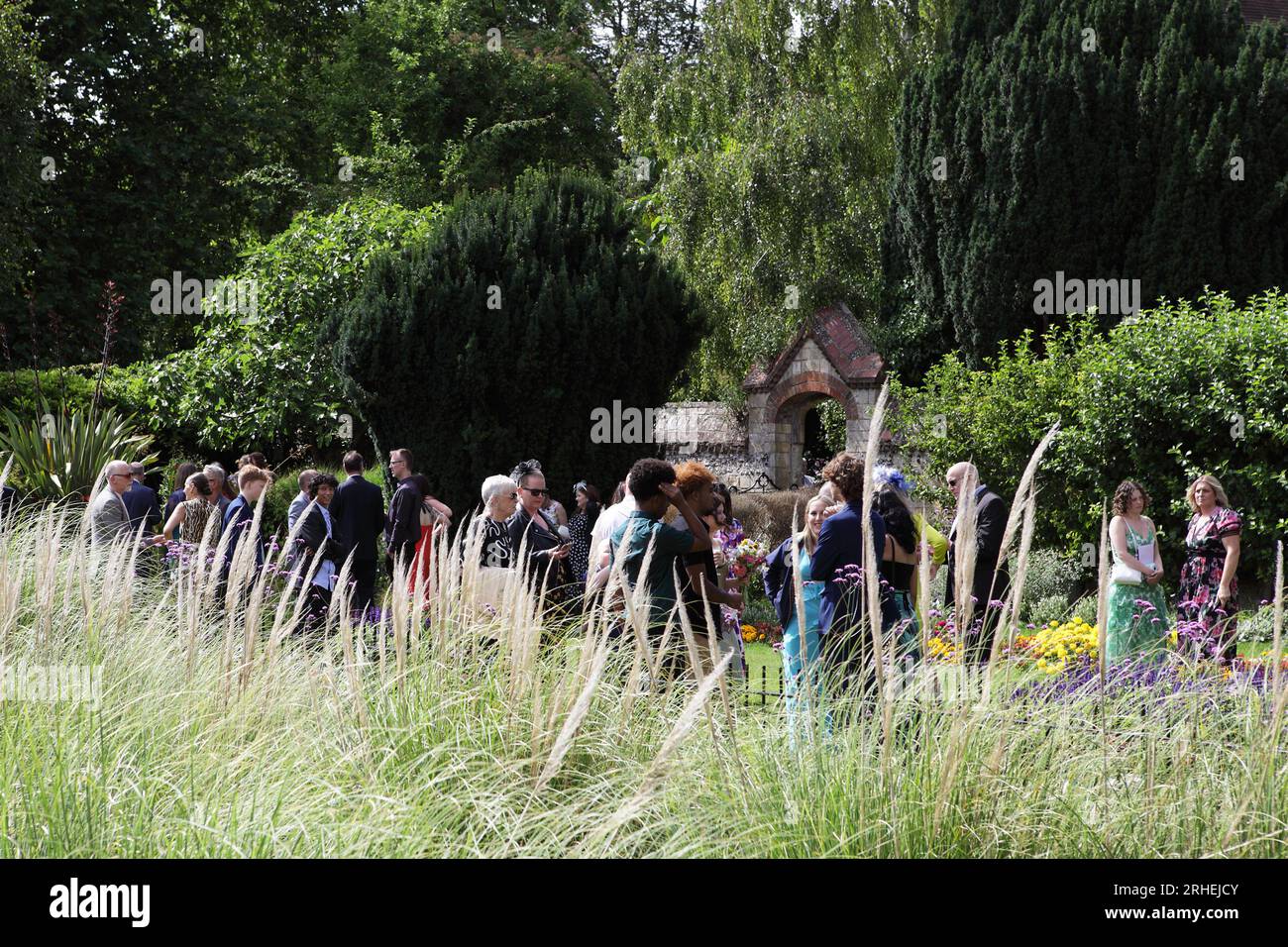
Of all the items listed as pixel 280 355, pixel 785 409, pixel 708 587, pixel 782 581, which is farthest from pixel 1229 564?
pixel 785 409

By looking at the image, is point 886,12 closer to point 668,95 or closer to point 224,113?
point 668,95

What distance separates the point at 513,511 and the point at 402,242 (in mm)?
10529

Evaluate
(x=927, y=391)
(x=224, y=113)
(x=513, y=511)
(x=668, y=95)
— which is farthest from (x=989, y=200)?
(x=224, y=113)

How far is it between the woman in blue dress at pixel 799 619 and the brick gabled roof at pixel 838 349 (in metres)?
14.0

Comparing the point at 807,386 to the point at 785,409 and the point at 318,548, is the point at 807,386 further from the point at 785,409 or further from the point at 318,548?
the point at 318,548

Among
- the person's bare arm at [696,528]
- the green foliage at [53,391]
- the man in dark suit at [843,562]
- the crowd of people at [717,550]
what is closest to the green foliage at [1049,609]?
the crowd of people at [717,550]

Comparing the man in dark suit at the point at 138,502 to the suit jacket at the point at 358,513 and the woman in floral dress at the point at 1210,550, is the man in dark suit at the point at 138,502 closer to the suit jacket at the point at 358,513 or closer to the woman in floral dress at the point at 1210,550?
the suit jacket at the point at 358,513

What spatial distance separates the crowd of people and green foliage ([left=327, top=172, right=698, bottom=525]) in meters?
2.88

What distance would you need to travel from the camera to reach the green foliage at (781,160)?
20.5 m

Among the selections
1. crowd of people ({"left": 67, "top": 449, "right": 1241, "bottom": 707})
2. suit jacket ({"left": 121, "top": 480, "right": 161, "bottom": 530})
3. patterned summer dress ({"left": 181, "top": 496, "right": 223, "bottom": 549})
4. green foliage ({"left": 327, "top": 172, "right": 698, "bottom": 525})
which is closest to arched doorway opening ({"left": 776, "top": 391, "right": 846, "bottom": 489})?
green foliage ({"left": 327, "top": 172, "right": 698, "bottom": 525})

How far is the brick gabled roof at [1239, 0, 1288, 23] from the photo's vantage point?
22484 millimetres

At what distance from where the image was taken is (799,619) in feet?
10.2

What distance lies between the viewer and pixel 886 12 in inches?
812

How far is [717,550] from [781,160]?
13.0 m
